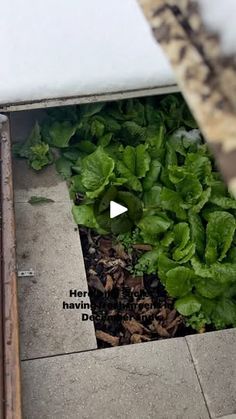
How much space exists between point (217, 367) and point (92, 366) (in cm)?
47

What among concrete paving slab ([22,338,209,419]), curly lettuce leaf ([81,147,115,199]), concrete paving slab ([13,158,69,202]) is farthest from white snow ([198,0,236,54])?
concrete paving slab ([13,158,69,202])

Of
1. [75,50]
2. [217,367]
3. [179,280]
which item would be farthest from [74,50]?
[217,367]

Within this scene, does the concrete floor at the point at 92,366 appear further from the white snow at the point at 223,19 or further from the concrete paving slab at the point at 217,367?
the white snow at the point at 223,19

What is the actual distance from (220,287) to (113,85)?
3.21 feet

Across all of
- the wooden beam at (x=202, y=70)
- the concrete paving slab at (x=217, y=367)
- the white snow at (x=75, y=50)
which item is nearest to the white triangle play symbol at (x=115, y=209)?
the white snow at (x=75, y=50)

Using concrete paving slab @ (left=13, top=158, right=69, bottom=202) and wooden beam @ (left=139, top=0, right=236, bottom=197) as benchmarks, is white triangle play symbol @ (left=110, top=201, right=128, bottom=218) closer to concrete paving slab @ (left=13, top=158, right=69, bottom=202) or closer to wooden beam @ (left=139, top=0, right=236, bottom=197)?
concrete paving slab @ (left=13, top=158, right=69, bottom=202)

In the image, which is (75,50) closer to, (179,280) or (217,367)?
(179,280)

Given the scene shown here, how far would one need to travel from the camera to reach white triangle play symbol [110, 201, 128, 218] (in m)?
2.72

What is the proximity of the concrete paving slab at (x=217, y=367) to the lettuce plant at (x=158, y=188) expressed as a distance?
75 mm

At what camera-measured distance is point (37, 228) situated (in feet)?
9.11

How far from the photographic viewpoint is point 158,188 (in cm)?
280

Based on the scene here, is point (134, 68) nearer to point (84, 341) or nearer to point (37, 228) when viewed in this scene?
point (37, 228)

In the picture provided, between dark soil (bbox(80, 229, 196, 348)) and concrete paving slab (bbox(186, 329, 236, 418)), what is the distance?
10 cm

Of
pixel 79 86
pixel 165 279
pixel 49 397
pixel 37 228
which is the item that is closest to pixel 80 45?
pixel 79 86
